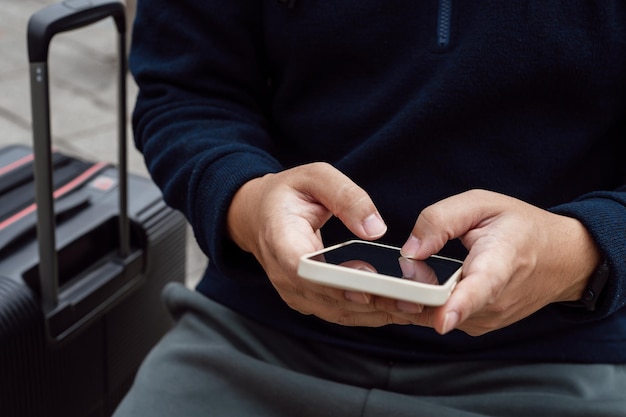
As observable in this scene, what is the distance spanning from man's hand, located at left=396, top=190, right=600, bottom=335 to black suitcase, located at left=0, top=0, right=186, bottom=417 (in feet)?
2.30

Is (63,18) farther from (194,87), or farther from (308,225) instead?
(308,225)

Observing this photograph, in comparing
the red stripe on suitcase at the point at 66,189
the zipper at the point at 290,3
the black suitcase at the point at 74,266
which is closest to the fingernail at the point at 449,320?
the zipper at the point at 290,3

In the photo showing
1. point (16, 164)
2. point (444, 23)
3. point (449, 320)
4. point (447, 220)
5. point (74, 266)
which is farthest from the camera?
point (16, 164)

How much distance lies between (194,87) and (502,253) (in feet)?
1.84

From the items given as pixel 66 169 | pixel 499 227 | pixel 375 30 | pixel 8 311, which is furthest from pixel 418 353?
pixel 66 169

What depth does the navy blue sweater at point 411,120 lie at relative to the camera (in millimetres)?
986

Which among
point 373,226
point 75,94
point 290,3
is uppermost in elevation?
point 290,3

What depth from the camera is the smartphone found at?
68cm

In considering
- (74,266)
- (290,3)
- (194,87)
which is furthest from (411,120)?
(74,266)

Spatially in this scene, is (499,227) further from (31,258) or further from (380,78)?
(31,258)

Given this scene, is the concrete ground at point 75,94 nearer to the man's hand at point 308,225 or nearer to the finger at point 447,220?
the man's hand at point 308,225

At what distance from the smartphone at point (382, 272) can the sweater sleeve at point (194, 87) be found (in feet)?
0.77

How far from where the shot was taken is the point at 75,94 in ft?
12.9

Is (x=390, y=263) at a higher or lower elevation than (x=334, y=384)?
higher
